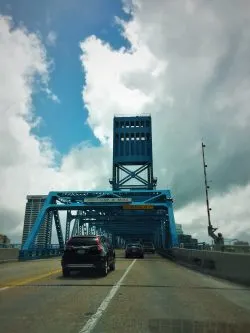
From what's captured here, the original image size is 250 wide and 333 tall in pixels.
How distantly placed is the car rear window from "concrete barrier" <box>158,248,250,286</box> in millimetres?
5761

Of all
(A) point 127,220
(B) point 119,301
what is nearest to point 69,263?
(B) point 119,301

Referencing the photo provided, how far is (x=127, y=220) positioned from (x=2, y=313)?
78518 millimetres

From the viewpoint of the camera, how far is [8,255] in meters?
35.3

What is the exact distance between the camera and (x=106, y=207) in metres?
62.8

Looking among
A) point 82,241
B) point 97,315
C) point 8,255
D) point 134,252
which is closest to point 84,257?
point 82,241

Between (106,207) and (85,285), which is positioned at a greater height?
(106,207)

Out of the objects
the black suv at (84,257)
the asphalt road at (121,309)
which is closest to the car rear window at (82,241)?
the black suv at (84,257)

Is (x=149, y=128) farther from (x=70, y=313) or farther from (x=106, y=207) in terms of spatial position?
(x=70, y=313)

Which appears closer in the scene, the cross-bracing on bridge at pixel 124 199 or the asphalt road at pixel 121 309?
the asphalt road at pixel 121 309

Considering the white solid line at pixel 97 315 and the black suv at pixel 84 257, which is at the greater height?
the black suv at pixel 84 257

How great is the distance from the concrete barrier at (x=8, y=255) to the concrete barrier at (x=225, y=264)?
46.9 feet

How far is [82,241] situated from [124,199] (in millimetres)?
40995

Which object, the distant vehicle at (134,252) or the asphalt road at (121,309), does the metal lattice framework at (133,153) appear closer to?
the distant vehicle at (134,252)

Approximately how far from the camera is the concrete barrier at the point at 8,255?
33356mm
